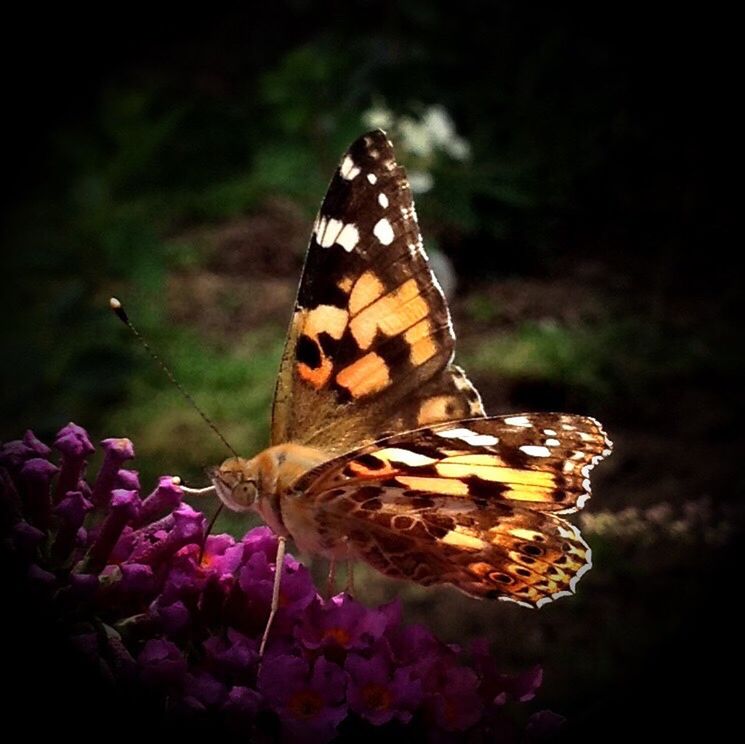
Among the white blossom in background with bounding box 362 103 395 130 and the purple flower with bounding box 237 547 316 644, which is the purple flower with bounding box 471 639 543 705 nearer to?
the purple flower with bounding box 237 547 316 644

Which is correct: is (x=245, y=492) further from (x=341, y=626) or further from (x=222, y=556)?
(x=341, y=626)

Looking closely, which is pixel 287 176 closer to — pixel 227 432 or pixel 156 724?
Answer: pixel 227 432

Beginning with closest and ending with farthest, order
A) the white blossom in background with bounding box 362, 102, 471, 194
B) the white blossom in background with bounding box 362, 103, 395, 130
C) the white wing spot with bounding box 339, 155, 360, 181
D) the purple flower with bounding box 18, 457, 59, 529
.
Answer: the purple flower with bounding box 18, 457, 59, 529
the white wing spot with bounding box 339, 155, 360, 181
the white blossom in background with bounding box 362, 103, 395, 130
the white blossom in background with bounding box 362, 102, 471, 194

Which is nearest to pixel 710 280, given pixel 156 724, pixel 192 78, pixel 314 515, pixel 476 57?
pixel 476 57

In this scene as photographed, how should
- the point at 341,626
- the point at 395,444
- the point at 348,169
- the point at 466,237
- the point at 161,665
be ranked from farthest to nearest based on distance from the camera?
the point at 466,237 < the point at 348,169 < the point at 395,444 < the point at 341,626 < the point at 161,665

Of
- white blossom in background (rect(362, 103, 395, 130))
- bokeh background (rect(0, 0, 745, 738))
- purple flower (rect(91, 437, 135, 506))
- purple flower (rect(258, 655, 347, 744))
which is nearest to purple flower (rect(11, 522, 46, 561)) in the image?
purple flower (rect(91, 437, 135, 506))

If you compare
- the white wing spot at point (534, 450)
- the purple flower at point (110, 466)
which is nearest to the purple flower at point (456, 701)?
the white wing spot at point (534, 450)

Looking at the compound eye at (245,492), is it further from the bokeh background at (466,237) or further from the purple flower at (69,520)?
the bokeh background at (466,237)

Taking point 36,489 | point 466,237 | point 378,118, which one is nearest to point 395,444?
point 36,489
